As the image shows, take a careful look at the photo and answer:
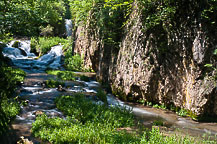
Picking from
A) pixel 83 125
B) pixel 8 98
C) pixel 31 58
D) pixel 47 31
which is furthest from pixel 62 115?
pixel 47 31

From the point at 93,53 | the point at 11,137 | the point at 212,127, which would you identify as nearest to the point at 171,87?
the point at 212,127

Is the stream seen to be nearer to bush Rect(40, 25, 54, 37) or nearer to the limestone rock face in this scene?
the limestone rock face

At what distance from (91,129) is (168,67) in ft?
15.4

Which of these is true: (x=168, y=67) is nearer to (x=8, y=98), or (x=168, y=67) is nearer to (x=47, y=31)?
(x=8, y=98)

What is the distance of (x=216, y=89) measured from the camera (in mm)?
6805

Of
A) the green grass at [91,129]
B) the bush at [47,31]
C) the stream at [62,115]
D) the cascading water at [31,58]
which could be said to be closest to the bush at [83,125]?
the green grass at [91,129]

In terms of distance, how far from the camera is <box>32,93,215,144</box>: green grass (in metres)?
4.43

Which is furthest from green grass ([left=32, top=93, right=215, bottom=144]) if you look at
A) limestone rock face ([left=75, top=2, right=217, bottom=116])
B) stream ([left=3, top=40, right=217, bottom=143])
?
limestone rock face ([left=75, top=2, right=217, bottom=116])

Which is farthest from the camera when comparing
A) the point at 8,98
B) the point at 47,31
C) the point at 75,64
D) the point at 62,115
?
the point at 47,31

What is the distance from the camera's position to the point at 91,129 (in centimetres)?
491

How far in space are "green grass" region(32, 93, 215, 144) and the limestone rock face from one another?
195cm

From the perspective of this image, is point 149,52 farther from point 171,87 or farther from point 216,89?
point 216,89

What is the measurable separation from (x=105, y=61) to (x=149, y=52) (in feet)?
15.2

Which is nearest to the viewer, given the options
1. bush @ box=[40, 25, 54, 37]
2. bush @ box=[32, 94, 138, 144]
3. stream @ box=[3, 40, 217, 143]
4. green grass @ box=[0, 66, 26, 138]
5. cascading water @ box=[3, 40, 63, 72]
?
bush @ box=[32, 94, 138, 144]
